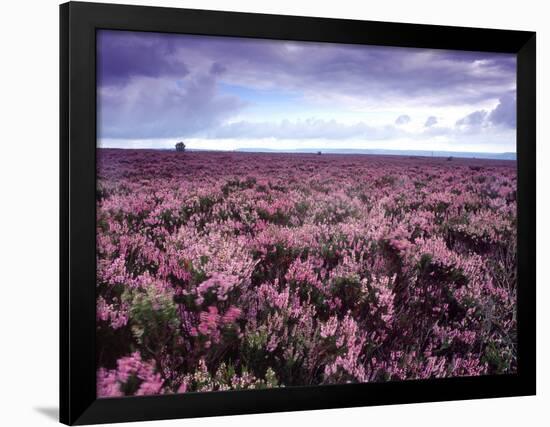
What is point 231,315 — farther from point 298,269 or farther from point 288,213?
point 288,213

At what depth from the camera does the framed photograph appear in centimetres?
545

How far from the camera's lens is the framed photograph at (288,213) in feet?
17.9

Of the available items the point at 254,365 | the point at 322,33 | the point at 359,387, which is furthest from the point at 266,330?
the point at 322,33

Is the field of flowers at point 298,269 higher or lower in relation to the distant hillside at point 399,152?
lower

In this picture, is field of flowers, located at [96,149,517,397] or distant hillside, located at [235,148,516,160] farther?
distant hillside, located at [235,148,516,160]

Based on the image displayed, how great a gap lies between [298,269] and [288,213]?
1.27 ft

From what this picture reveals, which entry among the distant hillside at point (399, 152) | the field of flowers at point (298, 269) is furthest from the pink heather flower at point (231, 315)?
the distant hillside at point (399, 152)

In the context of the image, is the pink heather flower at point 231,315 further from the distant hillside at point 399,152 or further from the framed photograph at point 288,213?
the distant hillside at point 399,152

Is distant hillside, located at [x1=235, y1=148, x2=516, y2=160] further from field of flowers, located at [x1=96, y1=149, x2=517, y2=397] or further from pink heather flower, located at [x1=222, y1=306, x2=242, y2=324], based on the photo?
pink heather flower, located at [x1=222, y1=306, x2=242, y2=324]

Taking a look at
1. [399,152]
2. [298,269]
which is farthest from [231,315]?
[399,152]

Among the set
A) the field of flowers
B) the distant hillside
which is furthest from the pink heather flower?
the distant hillside

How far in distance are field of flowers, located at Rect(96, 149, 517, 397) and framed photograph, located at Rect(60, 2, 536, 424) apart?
1 centimetres

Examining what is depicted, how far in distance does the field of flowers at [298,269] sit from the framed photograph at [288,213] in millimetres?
12

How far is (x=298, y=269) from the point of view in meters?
5.88
